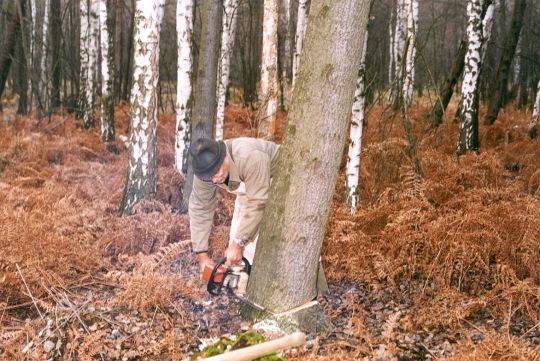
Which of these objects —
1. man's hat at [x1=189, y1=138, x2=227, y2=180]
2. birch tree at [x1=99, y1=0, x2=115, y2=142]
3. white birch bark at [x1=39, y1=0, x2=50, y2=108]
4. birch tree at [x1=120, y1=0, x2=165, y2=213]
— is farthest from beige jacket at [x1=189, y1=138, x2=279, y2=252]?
white birch bark at [x1=39, y1=0, x2=50, y2=108]

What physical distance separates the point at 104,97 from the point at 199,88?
5.29 m

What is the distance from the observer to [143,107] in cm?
668

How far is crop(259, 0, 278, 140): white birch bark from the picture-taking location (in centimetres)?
718

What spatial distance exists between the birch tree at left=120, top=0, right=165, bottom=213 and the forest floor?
0.38 m

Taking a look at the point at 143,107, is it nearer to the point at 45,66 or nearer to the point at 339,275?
the point at 339,275

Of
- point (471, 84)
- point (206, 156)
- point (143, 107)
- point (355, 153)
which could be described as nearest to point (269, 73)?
point (355, 153)

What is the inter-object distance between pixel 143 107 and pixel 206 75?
971mm

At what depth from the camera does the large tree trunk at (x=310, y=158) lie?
3629 millimetres

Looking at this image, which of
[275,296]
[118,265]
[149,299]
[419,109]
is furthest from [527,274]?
[419,109]

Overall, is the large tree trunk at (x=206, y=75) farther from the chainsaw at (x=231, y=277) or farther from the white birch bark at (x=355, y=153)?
the chainsaw at (x=231, y=277)

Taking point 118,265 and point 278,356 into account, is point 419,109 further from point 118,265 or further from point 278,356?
point 278,356

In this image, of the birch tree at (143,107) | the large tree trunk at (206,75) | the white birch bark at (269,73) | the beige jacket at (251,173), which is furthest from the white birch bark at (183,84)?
the beige jacket at (251,173)

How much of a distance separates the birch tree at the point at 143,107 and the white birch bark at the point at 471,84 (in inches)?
224

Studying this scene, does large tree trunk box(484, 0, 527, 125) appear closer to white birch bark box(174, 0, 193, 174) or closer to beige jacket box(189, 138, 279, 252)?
white birch bark box(174, 0, 193, 174)
